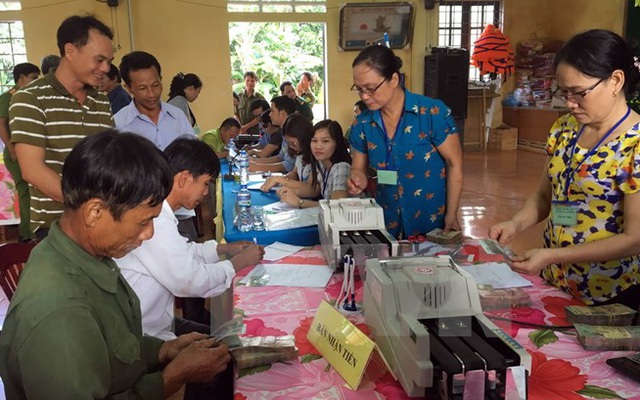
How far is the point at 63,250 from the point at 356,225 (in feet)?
3.25

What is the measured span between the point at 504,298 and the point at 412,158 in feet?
3.11

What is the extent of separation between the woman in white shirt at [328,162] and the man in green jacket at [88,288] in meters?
1.66

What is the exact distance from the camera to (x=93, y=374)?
2.85 feet

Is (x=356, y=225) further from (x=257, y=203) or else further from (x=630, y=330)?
(x=257, y=203)

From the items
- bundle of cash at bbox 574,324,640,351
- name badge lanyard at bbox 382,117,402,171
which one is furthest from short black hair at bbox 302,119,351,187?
bundle of cash at bbox 574,324,640,351

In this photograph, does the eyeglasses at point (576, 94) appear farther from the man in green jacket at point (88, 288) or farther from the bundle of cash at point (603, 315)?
the man in green jacket at point (88, 288)

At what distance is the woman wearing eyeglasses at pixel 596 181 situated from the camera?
141cm

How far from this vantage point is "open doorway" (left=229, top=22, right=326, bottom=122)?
11.0 meters

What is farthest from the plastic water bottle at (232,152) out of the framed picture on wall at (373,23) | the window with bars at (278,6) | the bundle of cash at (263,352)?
the framed picture on wall at (373,23)

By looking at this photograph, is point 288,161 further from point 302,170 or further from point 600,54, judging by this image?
point 600,54

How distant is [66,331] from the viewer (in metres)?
0.84

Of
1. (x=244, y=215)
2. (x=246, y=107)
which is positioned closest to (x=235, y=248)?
(x=244, y=215)

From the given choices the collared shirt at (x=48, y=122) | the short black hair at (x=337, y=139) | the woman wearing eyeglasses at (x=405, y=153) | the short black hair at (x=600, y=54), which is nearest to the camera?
the short black hair at (x=600, y=54)

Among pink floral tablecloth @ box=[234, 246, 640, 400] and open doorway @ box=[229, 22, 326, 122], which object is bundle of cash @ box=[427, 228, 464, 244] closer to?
pink floral tablecloth @ box=[234, 246, 640, 400]
